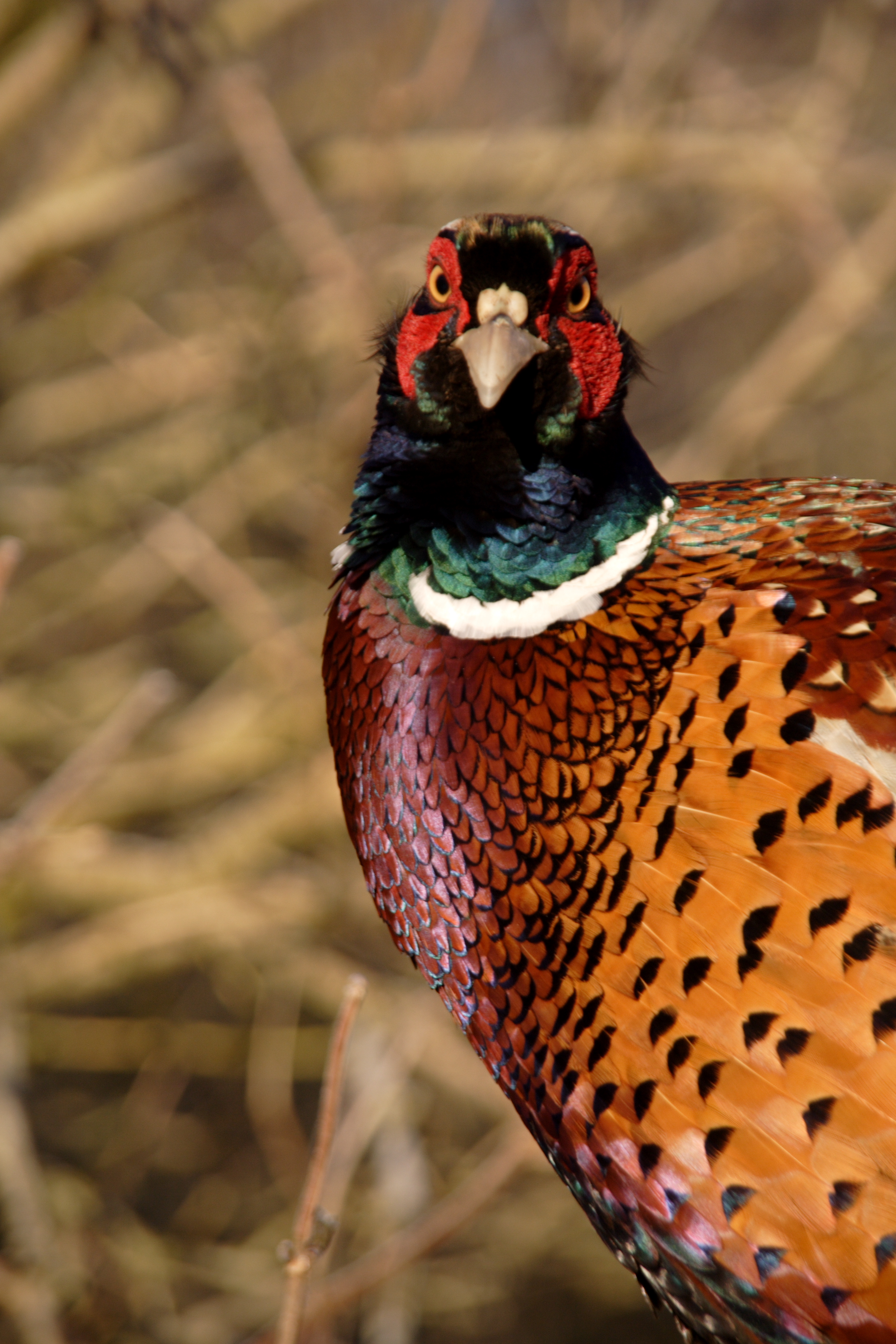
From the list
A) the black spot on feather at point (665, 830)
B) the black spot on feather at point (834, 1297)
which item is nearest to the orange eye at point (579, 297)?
the black spot on feather at point (665, 830)

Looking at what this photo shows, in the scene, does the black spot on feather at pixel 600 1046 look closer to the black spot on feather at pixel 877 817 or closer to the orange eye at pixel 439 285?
the black spot on feather at pixel 877 817

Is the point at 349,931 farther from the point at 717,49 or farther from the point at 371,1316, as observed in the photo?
the point at 717,49

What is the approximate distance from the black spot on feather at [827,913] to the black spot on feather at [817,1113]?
205 millimetres

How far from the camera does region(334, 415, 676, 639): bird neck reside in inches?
66.3

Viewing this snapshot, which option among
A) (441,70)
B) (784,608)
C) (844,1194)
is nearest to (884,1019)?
(844,1194)

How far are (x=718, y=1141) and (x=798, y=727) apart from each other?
55 cm

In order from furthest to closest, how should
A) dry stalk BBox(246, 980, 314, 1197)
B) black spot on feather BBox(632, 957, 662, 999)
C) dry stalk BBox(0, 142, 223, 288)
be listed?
dry stalk BBox(246, 980, 314, 1197)
dry stalk BBox(0, 142, 223, 288)
black spot on feather BBox(632, 957, 662, 999)

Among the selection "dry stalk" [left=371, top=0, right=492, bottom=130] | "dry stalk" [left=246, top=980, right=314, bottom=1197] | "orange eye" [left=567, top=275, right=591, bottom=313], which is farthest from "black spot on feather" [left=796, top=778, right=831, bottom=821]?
"dry stalk" [left=246, top=980, right=314, bottom=1197]

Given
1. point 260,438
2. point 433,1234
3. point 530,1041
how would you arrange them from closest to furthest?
1. point 530,1041
2. point 433,1234
3. point 260,438

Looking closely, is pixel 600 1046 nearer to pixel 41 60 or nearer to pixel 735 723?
pixel 735 723

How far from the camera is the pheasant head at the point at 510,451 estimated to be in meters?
1.60

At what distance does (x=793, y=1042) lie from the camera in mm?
1530

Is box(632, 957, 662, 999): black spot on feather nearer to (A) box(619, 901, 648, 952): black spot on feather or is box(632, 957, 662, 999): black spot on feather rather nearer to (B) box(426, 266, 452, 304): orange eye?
(A) box(619, 901, 648, 952): black spot on feather

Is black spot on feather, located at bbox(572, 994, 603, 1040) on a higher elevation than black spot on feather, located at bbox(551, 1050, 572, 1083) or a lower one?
higher
